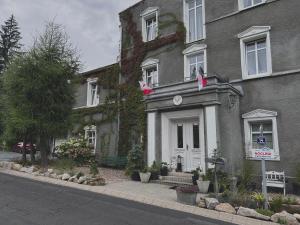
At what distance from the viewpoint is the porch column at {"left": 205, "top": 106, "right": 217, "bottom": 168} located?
36.4 ft

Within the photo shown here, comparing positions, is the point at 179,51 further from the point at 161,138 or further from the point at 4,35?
the point at 4,35

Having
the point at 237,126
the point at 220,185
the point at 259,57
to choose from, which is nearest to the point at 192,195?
the point at 220,185

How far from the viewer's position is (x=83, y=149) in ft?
61.0

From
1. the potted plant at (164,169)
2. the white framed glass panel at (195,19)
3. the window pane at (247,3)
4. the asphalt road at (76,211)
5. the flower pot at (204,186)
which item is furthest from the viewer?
the white framed glass panel at (195,19)

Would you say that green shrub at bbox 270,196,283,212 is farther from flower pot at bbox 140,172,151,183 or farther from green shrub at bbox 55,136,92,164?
green shrub at bbox 55,136,92,164

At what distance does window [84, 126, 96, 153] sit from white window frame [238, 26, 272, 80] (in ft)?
36.3

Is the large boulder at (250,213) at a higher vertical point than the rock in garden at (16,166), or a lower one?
lower

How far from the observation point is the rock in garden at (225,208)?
7.71m

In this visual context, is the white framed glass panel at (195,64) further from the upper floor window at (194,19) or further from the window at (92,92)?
the window at (92,92)

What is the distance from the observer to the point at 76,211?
7.44 m

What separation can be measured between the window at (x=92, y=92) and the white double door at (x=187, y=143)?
29.8 feet

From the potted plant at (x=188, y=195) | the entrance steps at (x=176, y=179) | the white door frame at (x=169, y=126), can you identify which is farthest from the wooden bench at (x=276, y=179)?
the potted plant at (x=188, y=195)

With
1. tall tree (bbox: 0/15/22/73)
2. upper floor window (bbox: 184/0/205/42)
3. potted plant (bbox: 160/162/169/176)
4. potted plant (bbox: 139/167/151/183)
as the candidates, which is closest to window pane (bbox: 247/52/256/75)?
upper floor window (bbox: 184/0/205/42)

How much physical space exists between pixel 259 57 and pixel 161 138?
5680mm
